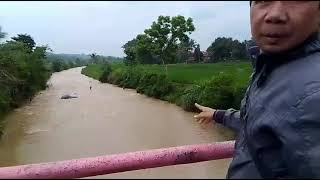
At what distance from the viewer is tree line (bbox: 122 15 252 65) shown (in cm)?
1468

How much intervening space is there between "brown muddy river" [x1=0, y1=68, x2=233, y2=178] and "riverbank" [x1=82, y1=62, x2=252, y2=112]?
1.59 feet

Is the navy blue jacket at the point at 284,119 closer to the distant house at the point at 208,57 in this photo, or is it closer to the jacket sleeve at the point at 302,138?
the jacket sleeve at the point at 302,138

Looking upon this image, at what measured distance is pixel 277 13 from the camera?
0.47 m

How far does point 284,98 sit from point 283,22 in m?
0.09

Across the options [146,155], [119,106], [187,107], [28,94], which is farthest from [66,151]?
[28,94]

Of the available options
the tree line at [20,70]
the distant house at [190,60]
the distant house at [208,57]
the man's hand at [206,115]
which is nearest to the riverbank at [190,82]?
the distant house at [190,60]

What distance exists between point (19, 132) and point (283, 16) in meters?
8.58

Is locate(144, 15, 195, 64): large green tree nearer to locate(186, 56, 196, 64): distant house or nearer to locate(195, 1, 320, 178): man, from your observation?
locate(186, 56, 196, 64): distant house

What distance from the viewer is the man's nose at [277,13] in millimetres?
473

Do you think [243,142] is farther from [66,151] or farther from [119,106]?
[119,106]

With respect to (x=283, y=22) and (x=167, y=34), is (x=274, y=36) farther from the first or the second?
(x=167, y=34)

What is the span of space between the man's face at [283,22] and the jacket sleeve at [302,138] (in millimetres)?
78

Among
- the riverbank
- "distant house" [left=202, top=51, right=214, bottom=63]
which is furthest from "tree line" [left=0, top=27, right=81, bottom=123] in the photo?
"distant house" [left=202, top=51, right=214, bottom=63]

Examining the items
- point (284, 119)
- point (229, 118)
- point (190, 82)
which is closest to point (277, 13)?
point (284, 119)
